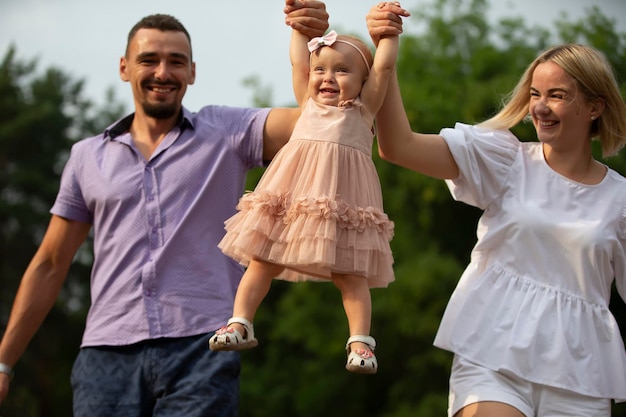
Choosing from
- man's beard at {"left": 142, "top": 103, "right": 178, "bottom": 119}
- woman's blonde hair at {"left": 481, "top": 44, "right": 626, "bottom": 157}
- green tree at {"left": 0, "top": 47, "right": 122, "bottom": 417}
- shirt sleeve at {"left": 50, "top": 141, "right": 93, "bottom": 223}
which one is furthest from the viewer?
green tree at {"left": 0, "top": 47, "right": 122, "bottom": 417}

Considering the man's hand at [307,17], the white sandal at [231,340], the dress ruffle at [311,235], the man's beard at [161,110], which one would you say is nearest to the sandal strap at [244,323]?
the white sandal at [231,340]

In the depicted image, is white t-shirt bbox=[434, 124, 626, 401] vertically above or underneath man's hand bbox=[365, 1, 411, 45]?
underneath

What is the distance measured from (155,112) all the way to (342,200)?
131 centimetres

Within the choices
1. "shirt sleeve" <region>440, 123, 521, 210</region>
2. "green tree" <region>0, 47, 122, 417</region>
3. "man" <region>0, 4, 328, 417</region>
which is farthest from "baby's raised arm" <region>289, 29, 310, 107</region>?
"green tree" <region>0, 47, 122, 417</region>

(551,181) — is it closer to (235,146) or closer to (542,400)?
(542,400)

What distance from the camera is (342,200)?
3.82 metres

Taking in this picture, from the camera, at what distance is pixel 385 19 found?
156 inches

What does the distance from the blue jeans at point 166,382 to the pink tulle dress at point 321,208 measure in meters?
0.72

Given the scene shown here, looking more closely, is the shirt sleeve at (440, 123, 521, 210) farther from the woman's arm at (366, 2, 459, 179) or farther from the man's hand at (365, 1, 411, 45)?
the man's hand at (365, 1, 411, 45)

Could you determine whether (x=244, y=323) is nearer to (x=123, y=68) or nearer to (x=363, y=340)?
(x=363, y=340)

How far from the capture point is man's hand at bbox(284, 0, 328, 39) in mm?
4055

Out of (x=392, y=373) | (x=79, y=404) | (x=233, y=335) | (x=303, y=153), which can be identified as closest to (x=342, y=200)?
(x=303, y=153)

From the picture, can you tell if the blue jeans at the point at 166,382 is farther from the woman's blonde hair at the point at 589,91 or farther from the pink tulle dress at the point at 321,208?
the woman's blonde hair at the point at 589,91

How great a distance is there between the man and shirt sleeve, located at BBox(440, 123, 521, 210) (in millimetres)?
768
